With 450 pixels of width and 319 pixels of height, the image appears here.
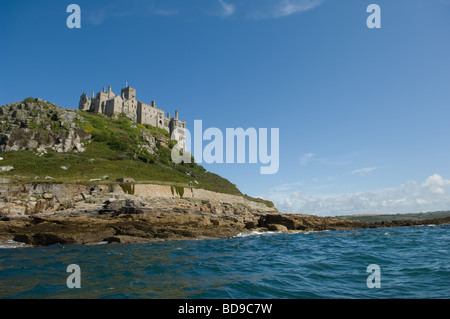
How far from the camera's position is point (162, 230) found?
24.8m

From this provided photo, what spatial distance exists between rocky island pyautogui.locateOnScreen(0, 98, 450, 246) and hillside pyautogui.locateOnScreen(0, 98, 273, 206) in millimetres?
153

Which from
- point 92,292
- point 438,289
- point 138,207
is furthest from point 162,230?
point 438,289

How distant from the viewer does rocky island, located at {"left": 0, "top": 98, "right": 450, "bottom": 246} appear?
2396 cm

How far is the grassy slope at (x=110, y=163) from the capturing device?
4206cm

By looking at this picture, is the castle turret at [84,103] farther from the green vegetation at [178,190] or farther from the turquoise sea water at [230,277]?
the turquoise sea water at [230,277]

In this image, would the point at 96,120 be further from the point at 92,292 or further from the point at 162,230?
the point at 92,292

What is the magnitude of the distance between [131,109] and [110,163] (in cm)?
4707

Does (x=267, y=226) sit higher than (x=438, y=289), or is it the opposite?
(x=438, y=289)

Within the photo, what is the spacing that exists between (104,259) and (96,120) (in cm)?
6669

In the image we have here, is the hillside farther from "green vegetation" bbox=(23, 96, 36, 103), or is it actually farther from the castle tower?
the castle tower

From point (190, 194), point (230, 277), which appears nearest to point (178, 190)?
point (190, 194)
